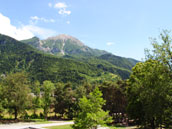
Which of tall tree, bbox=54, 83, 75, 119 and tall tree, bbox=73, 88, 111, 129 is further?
tall tree, bbox=54, 83, 75, 119

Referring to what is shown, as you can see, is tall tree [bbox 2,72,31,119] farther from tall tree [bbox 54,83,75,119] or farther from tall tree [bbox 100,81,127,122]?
tall tree [bbox 100,81,127,122]

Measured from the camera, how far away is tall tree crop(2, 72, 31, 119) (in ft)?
112

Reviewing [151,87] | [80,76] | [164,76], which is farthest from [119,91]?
[80,76]

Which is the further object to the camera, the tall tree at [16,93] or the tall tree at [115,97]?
the tall tree at [115,97]

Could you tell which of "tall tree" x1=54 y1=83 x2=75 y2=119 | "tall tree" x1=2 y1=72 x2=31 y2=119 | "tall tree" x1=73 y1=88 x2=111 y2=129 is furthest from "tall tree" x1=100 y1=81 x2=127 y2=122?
"tall tree" x1=73 y1=88 x2=111 y2=129

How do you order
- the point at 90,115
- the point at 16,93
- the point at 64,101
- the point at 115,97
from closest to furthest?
the point at 90,115, the point at 16,93, the point at 115,97, the point at 64,101

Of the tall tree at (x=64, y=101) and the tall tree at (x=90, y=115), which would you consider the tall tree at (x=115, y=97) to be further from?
the tall tree at (x=90, y=115)

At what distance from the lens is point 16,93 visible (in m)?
34.2

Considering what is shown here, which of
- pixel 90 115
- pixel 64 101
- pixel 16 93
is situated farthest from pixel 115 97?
pixel 90 115

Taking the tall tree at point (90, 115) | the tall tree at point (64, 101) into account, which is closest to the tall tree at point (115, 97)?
the tall tree at point (64, 101)

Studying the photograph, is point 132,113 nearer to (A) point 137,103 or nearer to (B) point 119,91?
(A) point 137,103

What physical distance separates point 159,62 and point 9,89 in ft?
105

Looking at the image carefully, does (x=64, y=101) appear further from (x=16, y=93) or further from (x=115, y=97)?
(x=115, y=97)

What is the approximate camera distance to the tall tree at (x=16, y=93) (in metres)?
34.3
